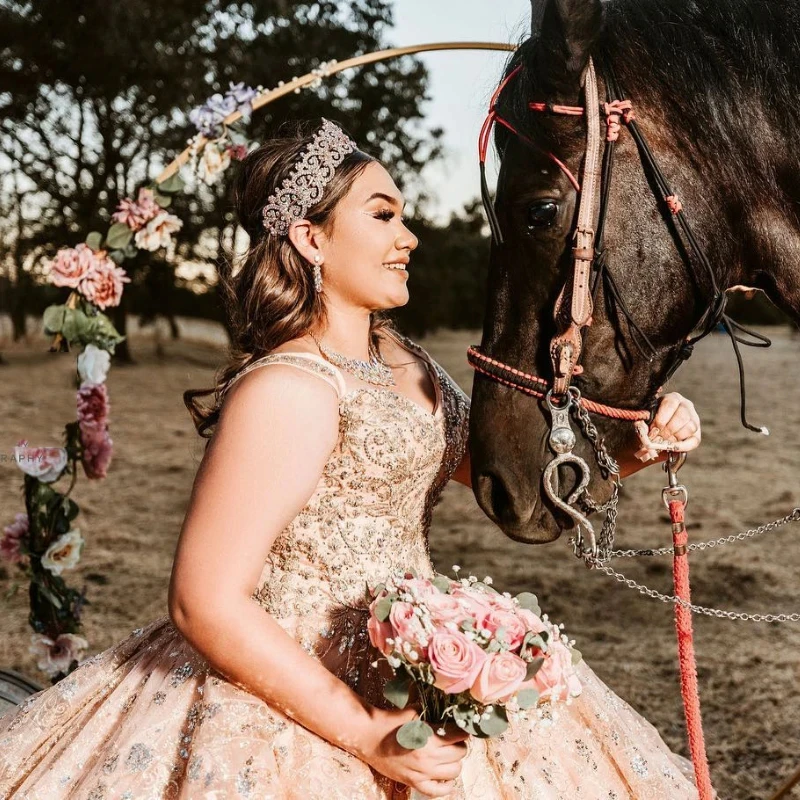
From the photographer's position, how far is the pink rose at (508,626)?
53.9 inches

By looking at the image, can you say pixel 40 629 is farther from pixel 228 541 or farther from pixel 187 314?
pixel 187 314

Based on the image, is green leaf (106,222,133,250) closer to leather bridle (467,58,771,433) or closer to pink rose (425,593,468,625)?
leather bridle (467,58,771,433)

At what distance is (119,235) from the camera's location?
3285 mm

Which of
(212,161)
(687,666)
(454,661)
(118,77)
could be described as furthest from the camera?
(118,77)

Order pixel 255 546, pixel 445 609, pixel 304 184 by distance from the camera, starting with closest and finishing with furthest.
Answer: pixel 445 609 → pixel 255 546 → pixel 304 184

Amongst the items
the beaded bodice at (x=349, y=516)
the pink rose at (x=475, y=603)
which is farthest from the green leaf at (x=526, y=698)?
the beaded bodice at (x=349, y=516)

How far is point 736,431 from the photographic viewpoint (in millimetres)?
12328

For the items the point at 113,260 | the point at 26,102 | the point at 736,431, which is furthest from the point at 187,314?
the point at 113,260

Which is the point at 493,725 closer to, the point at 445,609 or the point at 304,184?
the point at 445,609

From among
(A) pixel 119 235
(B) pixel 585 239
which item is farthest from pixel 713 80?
(A) pixel 119 235

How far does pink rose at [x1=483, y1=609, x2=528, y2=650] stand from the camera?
4.49ft

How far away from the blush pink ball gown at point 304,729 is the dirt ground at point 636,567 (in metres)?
0.80

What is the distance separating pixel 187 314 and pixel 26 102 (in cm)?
634

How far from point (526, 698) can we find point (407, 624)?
0.74 ft
